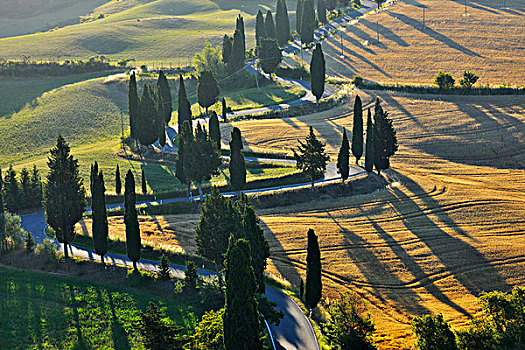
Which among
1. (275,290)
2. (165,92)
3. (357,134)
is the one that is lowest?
(275,290)

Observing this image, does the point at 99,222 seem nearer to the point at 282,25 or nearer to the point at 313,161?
the point at 313,161

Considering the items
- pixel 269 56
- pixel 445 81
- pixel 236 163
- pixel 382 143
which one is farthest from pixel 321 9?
pixel 236 163

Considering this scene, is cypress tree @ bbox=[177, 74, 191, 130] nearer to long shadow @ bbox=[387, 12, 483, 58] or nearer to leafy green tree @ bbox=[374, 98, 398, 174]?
leafy green tree @ bbox=[374, 98, 398, 174]

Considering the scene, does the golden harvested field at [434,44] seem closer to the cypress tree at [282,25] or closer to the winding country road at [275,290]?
the cypress tree at [282,25]

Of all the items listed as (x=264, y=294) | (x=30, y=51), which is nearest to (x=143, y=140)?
(x=264, y=294)

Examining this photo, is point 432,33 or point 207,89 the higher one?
point 432,33

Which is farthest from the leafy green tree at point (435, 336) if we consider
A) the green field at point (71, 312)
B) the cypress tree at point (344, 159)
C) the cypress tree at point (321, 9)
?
the cypress tree at point (321, 9)
